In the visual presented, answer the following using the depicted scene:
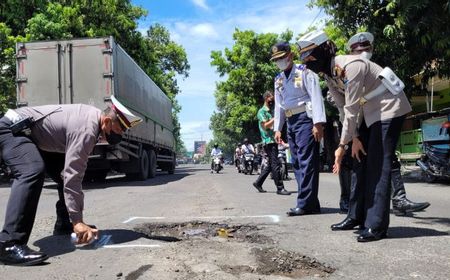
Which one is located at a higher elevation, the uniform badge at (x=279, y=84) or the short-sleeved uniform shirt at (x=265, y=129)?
the uniform badge at (x=279, y=84)

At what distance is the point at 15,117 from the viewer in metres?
4.29

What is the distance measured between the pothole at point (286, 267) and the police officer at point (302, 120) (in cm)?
194

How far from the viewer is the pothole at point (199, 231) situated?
191 inches

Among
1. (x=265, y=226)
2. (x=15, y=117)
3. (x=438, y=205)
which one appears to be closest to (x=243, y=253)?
(x=265, y=226)

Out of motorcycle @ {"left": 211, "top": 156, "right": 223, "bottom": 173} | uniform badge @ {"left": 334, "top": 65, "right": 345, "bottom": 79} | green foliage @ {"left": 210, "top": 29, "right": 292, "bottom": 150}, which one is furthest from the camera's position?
green foliage @ {"left": 210, "top": 29, "right": 292, "bottom": 150}

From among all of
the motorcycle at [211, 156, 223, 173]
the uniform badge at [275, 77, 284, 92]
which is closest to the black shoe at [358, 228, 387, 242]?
the uniform badge at [275, 77, 284, 92]

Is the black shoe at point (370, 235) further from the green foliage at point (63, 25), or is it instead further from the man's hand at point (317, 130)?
the green foliage at point (63, 25)

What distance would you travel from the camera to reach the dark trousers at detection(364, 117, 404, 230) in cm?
443

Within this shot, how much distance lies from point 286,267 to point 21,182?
2.20m

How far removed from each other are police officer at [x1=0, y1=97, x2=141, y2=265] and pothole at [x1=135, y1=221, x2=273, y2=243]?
112 centimetres

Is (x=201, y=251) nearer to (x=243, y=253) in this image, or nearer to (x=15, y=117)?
(x=243, y=253)

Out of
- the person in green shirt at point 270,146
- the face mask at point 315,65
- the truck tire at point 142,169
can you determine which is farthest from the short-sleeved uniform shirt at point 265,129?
the truck tire at point 142,169

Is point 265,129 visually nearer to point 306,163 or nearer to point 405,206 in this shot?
point 306,163

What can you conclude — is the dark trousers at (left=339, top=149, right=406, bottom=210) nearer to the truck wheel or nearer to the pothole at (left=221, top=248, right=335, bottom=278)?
the pothole at (left=221, top=248, right=335, bottom=278)
